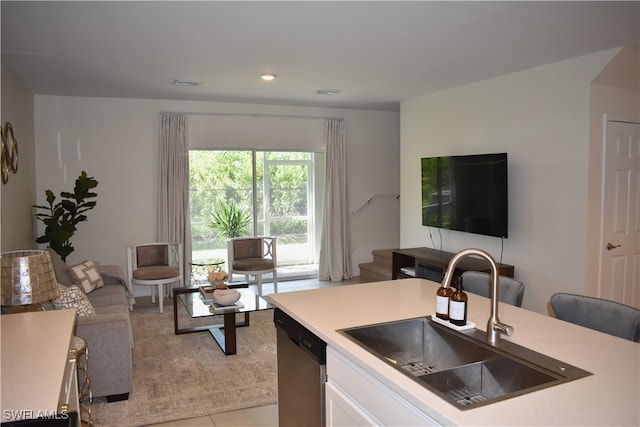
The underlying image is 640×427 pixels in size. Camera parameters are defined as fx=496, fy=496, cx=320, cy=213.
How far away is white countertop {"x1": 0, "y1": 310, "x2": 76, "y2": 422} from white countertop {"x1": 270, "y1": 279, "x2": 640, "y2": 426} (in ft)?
3.12

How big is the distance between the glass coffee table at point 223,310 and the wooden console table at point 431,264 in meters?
1.86

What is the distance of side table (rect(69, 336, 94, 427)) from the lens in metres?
2.56

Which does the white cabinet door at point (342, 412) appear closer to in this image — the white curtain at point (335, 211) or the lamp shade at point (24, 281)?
the lamp shade at point (24, 281)

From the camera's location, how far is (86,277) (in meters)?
4.63

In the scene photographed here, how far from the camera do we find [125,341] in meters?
3.24

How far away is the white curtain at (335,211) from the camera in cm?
723

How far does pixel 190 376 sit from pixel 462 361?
2.50m

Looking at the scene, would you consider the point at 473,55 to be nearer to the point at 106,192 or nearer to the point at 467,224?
the point at 467,224

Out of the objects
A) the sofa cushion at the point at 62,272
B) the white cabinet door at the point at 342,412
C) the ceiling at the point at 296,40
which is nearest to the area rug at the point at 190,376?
the sofa cushion at the point at 62,272

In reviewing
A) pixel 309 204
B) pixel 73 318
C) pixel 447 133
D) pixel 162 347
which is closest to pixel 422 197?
pixel 447 133

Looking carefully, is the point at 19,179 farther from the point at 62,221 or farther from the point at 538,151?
the point at 538,151

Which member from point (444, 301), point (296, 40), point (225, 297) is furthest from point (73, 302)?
point (444, 301)

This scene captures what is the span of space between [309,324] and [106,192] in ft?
16.2

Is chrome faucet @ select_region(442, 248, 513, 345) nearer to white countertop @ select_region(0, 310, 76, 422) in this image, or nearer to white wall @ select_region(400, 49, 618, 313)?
white countertop @ select_region(0, 310, 76, 422)
